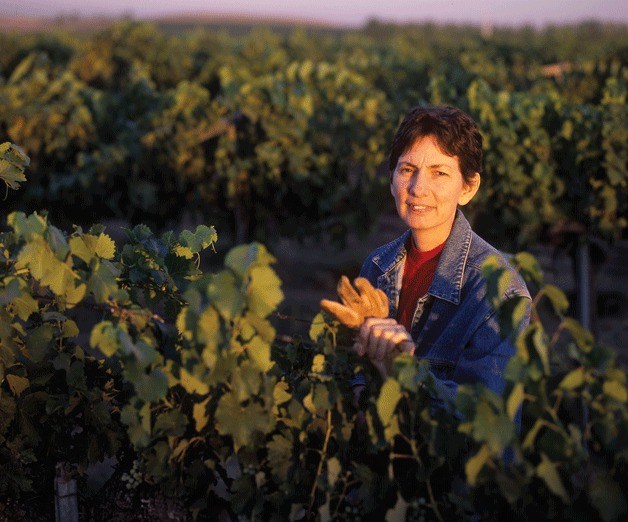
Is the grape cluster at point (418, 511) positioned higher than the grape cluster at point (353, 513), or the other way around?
the grape cluster at point (418, 511)

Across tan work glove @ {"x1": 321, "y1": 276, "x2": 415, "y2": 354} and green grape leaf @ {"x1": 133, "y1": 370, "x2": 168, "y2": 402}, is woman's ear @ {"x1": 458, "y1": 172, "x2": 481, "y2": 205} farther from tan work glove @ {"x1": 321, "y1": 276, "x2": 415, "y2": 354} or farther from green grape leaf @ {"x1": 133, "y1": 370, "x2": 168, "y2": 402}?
green grape leaf @ {"x1": 133, "y1": 370, "x2": 168, "y2": 402}

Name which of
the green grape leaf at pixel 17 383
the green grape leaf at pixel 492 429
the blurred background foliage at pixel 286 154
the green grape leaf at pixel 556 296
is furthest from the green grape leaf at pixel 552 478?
the blurred background foliage at pixel 286 154

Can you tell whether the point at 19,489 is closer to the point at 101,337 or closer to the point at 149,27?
the point at 101,337

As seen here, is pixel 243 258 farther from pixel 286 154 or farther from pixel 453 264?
pixel 286 154

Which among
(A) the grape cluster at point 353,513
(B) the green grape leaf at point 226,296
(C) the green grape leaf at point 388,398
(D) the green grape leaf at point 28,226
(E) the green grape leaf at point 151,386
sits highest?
(D) the green grape leaf at point 28,226

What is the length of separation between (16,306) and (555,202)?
220 inches

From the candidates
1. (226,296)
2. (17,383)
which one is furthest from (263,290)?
(17,383)

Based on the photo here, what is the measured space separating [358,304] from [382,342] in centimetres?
15

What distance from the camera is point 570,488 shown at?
182cm

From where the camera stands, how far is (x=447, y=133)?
2.65m

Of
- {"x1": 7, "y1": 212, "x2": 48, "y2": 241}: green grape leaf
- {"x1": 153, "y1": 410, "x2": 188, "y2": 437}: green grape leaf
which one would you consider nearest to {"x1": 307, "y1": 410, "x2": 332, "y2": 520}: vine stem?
{"x1": 153, "y1": 410, "x2": 188, "y2": 437}: green grape leaf

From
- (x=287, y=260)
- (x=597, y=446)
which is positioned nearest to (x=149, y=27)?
(x=287, y=260)

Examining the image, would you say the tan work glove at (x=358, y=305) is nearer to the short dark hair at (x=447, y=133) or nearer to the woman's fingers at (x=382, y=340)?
the woman's fingers at (x=382, y=340)

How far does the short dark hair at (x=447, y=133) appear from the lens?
2.67 m
